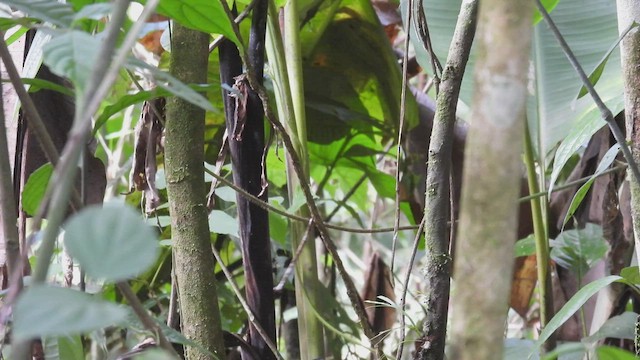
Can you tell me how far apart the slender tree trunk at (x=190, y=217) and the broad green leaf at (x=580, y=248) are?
2.01ft

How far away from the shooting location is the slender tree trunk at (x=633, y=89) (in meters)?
0.56

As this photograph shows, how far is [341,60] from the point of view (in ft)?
3.95

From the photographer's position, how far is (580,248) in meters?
0.99

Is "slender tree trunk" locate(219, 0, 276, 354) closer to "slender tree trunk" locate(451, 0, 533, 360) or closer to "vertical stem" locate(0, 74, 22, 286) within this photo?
"vertical stem" locate(0, 74, 22, 286)

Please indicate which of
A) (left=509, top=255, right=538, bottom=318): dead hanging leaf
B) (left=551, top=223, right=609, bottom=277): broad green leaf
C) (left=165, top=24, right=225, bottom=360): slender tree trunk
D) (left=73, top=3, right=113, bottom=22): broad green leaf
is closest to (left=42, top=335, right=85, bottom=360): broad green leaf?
(left=165, top=24, right=225, bottom=360): slender tree trunk

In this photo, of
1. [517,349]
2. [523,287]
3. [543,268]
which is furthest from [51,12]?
[523,287]

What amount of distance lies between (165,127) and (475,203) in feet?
1.21

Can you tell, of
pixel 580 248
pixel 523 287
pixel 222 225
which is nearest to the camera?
pixel 222 225

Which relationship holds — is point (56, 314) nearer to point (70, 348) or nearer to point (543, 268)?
point (70, 348)

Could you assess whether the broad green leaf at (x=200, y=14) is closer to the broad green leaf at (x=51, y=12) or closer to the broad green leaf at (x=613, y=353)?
the broad green leaf at (x=51, y=12)

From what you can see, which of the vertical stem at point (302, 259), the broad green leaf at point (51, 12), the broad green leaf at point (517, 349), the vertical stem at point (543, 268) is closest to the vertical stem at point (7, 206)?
the broad green leaf at point (51, 12)

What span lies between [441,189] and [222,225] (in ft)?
0.89

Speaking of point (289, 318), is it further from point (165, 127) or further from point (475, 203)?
point (475, 203)

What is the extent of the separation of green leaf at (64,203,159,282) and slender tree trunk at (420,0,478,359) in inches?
11.7
